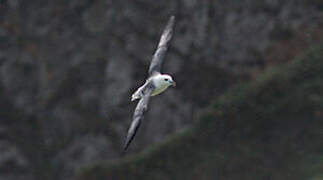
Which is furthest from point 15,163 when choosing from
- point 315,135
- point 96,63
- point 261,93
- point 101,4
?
point 315,135

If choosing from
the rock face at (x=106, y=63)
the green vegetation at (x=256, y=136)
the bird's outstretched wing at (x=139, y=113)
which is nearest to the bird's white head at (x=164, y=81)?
the bird's outstretched wing at (x=139, y=113)

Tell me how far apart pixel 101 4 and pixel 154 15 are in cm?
156

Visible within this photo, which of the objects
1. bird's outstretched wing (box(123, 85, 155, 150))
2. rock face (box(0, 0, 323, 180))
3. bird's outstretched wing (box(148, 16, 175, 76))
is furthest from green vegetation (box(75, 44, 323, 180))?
bird's outstretched wing (box(123, 85, 155, 150))

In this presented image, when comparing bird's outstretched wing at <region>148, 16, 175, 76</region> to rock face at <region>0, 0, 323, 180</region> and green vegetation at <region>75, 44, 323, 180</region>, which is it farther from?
rock face at <region>0, 0, 323, 180</region>

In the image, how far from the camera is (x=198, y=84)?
14438 millimetres

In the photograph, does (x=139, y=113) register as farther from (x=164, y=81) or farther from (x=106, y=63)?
(x=106, y=63)

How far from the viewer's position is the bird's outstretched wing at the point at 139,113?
25.8 feet

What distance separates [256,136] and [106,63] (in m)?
4.52

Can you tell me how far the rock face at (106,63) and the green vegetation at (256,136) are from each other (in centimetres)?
64

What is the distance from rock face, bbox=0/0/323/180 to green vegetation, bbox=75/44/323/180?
639mm

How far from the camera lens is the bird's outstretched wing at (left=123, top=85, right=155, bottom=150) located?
25.8 feet

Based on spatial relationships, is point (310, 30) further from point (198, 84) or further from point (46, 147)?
point (46, 147)

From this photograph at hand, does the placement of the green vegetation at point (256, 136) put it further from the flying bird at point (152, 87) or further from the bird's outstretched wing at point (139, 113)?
the bird's outstretched wing at point (139, 113)

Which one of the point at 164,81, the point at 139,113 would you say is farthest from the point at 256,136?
the point at 139,113
